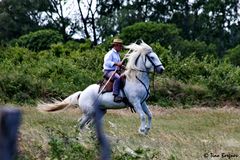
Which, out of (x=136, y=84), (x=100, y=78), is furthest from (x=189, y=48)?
(x=136, y=84)

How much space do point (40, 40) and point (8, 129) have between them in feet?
162

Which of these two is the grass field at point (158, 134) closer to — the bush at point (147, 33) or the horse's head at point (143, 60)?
the horse's head at point (143, 60)

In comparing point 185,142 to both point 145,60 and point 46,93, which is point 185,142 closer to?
point 145,60

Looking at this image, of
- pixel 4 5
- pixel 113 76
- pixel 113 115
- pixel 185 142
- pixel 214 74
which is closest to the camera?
pixel 185 142

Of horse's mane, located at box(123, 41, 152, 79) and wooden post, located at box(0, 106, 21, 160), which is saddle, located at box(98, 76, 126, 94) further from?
wooden post, located at box(0, 106, 21, 160)

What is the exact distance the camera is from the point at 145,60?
14.0 m

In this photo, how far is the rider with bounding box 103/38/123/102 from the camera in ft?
44.7

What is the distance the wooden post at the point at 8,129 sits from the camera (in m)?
1.43

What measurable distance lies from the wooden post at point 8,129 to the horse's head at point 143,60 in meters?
12.5

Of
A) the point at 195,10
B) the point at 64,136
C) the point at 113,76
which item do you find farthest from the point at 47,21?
the point at 64,136

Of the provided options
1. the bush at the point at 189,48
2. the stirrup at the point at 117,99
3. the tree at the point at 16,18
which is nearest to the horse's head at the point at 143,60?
the stirrup at the point at 117,99

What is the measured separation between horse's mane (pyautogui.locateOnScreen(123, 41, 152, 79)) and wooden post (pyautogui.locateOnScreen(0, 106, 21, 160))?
12.4 meters

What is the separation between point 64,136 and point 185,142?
12.6 ft

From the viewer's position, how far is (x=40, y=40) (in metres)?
50.5
